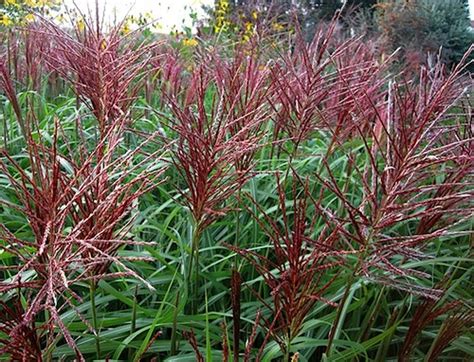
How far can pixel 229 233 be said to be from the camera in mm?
2291

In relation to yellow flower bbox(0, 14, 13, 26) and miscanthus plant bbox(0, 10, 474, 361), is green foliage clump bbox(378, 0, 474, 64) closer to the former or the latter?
yellow flower bbox(0, 14, 13, 26)

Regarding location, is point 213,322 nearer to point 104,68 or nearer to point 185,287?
point 185,287

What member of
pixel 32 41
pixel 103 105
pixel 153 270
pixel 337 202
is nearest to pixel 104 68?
pixel 103 105

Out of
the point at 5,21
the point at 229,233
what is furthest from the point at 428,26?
the point at 229,233

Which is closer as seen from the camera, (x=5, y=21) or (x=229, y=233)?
(x=229, y=233)

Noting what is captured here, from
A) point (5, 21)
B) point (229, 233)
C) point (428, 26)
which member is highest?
point (5, 21)

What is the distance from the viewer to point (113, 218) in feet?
3.46

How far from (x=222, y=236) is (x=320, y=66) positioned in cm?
81

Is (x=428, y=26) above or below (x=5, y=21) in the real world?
below

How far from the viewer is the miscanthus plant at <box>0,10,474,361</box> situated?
98 centimetres

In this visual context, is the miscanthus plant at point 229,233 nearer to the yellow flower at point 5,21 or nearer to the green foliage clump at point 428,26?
the yellow flower at point 5,21

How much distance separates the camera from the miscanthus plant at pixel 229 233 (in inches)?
38.4

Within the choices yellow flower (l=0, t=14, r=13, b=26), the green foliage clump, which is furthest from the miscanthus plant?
the green foliage clump

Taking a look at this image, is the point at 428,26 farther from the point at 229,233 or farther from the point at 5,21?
the point at 229,233
